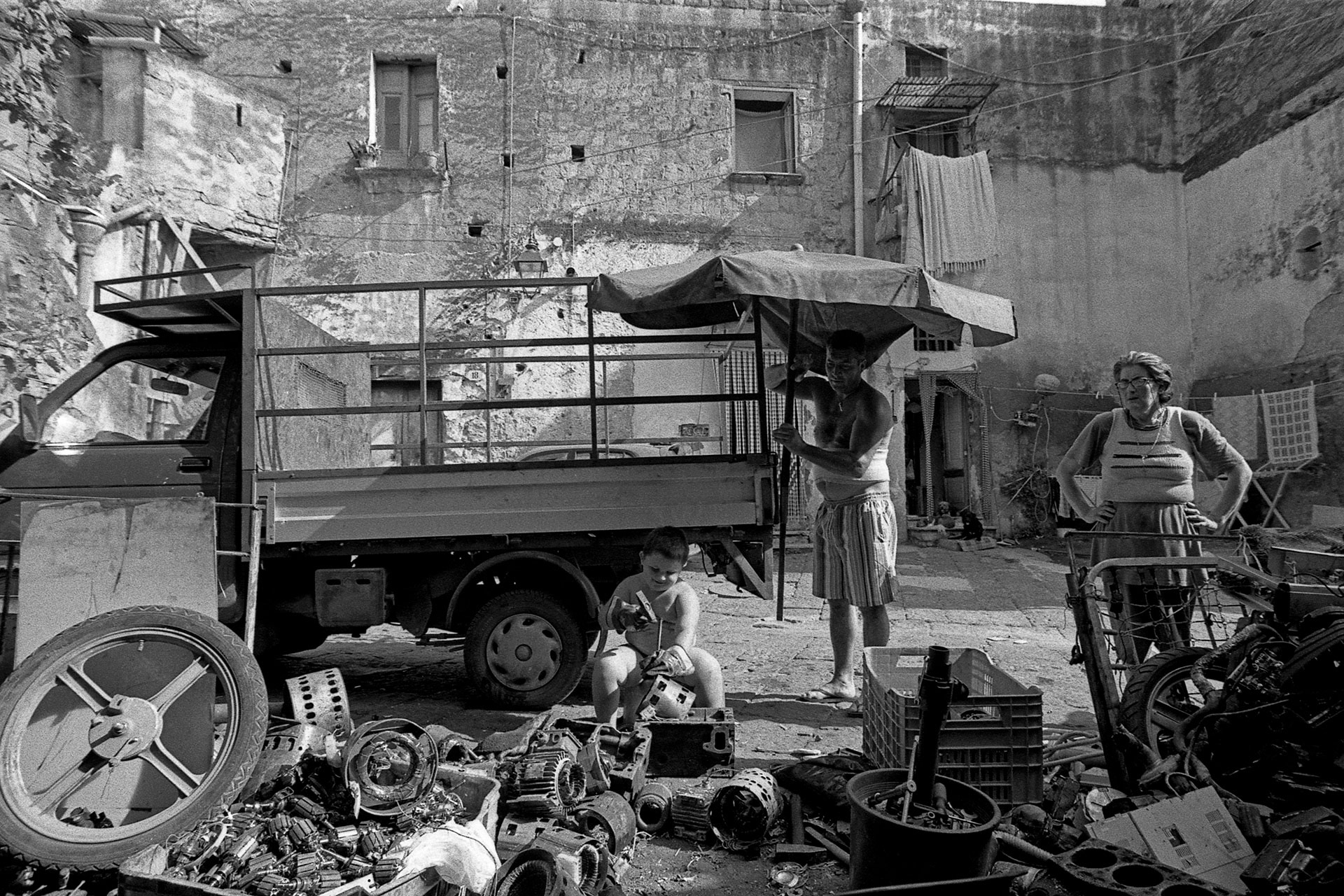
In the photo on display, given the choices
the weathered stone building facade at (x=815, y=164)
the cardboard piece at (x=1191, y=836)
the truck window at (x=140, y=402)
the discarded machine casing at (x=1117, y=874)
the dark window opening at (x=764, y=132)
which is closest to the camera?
the discarded machine casing at (x=1117, y=874)

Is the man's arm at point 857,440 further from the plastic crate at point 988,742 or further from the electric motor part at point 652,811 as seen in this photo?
the electric motor part at point 652,811

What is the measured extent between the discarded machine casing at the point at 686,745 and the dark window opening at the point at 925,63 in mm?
13196

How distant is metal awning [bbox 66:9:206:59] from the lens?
35.2 ft

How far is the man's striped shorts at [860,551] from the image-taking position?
13.8 feet

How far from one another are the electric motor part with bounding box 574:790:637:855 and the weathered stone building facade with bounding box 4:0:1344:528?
878 centimetres

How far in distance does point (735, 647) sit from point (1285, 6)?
542 inches

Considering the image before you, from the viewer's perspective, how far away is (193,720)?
296cm

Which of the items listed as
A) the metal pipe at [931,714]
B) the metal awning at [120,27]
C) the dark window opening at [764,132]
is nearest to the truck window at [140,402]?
the metal pipe at [931,714]

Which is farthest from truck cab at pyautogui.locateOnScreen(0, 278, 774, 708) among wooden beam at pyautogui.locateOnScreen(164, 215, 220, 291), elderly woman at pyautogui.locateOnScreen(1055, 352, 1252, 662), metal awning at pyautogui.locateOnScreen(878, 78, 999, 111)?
metal awning at pyautogui.locateOnScreen(878, 78, 999, 111)

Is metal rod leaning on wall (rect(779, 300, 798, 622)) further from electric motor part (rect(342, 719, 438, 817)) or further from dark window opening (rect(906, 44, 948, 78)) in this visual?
dark window opening (rect(906, 44, 948, 78))

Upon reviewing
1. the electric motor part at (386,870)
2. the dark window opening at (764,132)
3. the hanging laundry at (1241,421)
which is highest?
the dark window opening at (764,132)

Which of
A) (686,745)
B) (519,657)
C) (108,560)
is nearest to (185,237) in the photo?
(108,560)

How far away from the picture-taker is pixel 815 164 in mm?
12953

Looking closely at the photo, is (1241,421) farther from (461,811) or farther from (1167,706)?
(461,811)
